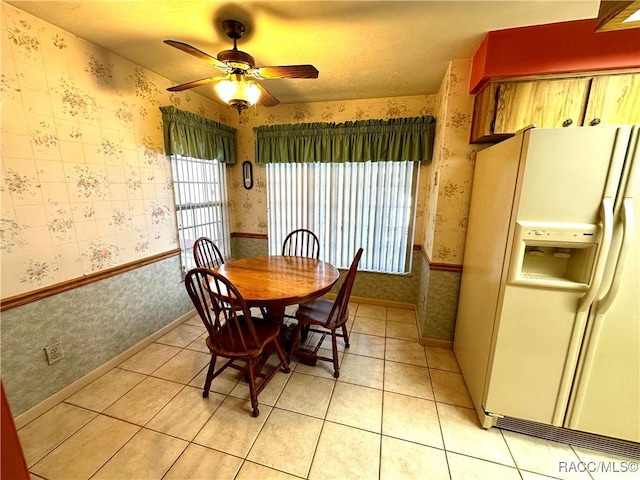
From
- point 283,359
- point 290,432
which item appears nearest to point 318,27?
point 283,359

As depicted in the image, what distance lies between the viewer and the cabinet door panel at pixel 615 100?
1.55 meters

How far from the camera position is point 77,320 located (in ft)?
6.15

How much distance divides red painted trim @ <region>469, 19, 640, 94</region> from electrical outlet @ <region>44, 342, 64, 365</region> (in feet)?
10.9

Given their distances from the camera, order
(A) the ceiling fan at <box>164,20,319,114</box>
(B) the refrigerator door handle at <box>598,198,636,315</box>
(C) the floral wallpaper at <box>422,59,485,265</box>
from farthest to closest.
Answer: (C) the floral wallpaper at <box>422,59,485,265</box> → (A) the ceiling fan at <box>164,20,319,114</box> → (B) the refrigerator door handle at <box>598,198,636,315</box>

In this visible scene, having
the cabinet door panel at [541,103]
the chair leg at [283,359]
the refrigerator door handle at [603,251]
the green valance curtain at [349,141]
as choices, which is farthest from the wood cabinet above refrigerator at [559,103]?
the chair leg at [283,359]

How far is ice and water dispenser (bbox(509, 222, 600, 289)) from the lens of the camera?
4.27ft

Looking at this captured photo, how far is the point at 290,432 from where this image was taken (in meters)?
1.59

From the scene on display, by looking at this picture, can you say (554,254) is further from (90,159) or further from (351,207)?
(90,159)

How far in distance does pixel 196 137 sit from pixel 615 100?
3.25 m

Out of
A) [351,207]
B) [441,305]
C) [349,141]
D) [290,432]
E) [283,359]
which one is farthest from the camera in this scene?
[351,207]

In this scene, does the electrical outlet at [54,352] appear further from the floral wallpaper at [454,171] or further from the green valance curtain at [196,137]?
the floral wallpaper at [454,171]

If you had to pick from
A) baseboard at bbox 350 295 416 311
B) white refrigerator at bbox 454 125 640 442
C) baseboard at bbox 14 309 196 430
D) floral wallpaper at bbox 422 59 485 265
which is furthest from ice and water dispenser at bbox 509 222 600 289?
baseboard at bbox 14 309 196 430

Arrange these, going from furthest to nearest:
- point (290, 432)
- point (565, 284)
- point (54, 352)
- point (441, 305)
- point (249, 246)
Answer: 1. point (249, 246)
2. point (441, 305)
3. point (54, 352)
4. point (290, 432)
5. point (565, 284)

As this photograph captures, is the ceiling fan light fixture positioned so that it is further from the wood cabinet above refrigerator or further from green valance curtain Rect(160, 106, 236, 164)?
the wood cabinet above refrigerator
